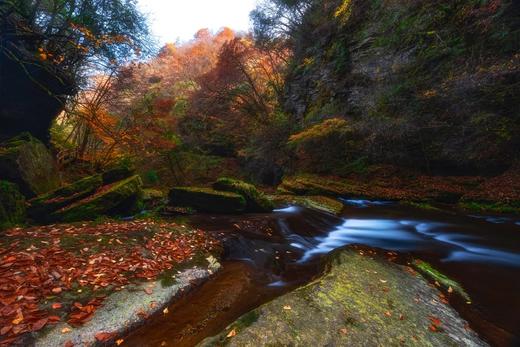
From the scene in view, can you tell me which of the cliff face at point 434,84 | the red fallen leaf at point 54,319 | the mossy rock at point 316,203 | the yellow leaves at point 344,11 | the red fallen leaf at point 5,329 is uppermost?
the yellow leaves at point 344,11

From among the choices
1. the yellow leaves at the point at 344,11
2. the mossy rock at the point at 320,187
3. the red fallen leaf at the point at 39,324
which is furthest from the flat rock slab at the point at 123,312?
the yellow leaves at the point at 344,11

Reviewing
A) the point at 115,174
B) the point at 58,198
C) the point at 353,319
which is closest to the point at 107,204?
the point at 58,198

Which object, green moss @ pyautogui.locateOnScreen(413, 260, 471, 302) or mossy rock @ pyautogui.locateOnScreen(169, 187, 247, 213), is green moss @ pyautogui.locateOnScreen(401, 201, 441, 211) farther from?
mossy rock @ pyautogui.locateOnScreen(169, 187, 247, 213)

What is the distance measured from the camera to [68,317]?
3.66 meters

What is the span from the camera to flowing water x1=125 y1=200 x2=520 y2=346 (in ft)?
12.9

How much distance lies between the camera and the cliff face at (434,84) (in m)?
9.52

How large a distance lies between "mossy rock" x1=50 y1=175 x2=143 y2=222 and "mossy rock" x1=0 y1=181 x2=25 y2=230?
0.71 m

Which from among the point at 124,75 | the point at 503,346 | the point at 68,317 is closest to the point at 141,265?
the point at 68,317

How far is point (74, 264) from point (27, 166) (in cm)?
556

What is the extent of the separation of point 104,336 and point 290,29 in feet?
71.9

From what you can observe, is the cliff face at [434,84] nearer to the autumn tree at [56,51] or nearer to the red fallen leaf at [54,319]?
the autumn tree at [56,51]

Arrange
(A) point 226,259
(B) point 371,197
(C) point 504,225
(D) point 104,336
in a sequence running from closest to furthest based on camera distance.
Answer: (D) point 104,336 < (A) point 226,259 < (C) point 504,225 < (B) point 371,197

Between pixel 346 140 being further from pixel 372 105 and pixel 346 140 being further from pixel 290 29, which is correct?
pixel 290 29

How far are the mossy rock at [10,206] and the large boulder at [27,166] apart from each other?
1193 mm
